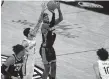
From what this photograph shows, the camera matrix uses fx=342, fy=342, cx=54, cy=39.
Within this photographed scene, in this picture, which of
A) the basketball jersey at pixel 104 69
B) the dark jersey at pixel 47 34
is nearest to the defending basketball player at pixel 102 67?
the basketball jersey at pixel 104 69

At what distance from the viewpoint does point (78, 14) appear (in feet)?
38.4

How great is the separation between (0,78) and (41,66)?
181cm

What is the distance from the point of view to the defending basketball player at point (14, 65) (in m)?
5.89

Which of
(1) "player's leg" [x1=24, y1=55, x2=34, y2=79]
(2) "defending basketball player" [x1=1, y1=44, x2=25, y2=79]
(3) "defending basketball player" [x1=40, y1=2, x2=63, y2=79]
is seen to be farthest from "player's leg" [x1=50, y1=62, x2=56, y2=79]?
(2) "defending basketball player" [x1=1, y1=44, x2=25, y2=79]

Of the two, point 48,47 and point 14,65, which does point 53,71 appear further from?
point 14,65

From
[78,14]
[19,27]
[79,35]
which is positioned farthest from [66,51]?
[78,14]

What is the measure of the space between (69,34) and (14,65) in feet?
14.0

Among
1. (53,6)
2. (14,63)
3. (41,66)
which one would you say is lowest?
(41,66)

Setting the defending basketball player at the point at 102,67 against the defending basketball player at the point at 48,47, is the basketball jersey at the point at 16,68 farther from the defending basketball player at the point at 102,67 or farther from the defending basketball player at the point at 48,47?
the defending basketball player at the point at 102,67

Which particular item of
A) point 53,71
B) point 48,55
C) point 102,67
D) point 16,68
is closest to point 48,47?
point 48,55

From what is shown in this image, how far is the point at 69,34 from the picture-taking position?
10141 millimetres

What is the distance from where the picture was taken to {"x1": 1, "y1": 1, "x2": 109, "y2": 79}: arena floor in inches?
327

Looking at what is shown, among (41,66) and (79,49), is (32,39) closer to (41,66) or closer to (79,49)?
(41,66)

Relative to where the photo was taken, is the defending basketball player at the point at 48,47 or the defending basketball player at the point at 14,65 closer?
the defending basketball player at the point at 14,65
